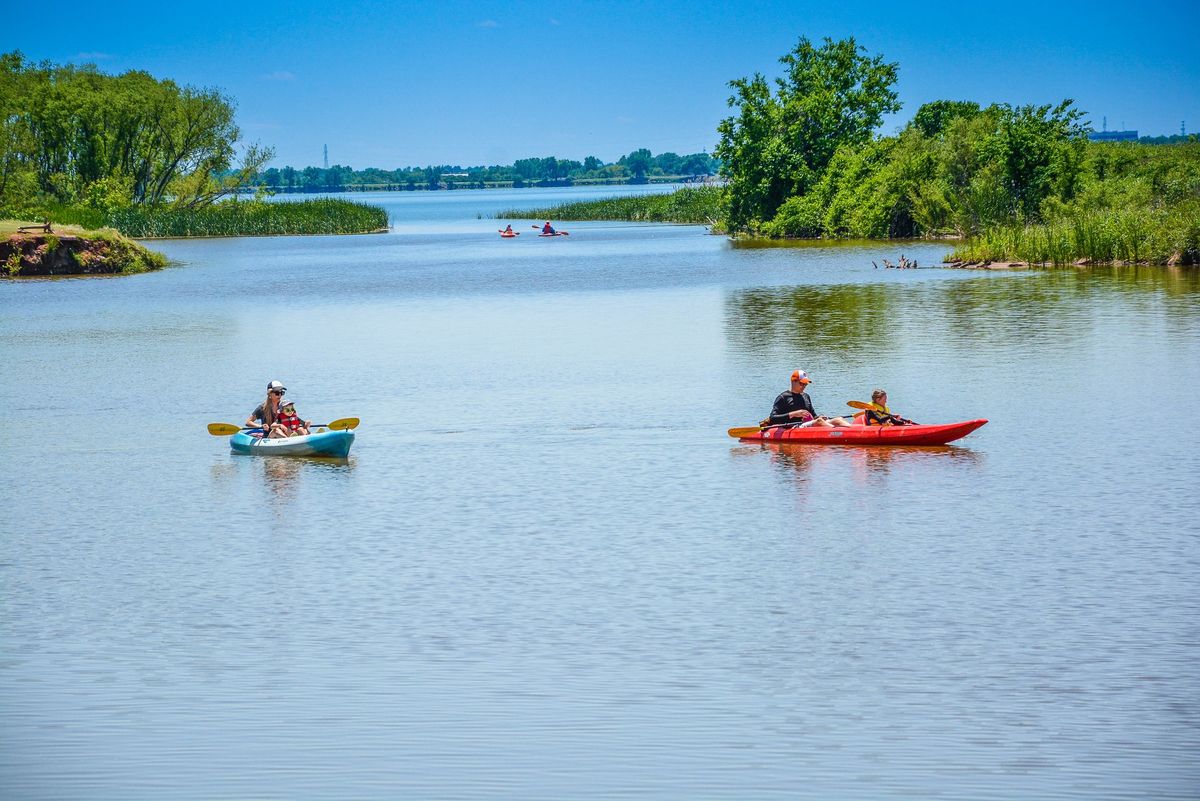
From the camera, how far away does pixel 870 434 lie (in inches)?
1014

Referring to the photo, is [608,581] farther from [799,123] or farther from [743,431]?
[799,123]

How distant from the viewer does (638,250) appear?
95.4 m

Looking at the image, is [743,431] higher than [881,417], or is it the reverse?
[881,417]

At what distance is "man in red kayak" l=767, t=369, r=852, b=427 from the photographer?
26.4m

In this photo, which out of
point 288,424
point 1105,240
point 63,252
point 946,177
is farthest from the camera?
point 946,177

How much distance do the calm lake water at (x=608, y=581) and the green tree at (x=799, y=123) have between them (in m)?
65.5

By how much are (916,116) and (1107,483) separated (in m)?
104

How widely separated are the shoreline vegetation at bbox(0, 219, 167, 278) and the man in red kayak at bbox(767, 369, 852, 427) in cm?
6024

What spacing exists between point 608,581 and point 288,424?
1146cm

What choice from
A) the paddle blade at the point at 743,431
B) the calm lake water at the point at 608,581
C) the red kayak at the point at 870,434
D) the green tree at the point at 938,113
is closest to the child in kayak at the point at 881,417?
the red kayak at the point at 870,434

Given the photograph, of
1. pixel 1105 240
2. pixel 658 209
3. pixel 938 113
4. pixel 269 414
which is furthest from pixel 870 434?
pixel 658 209

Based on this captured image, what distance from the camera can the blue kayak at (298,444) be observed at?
26.0 meters

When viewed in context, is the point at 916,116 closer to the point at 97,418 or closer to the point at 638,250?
the point at 638,250

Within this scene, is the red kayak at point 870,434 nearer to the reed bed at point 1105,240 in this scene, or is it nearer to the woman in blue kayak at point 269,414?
the woman in blue kayak at point 269,414
